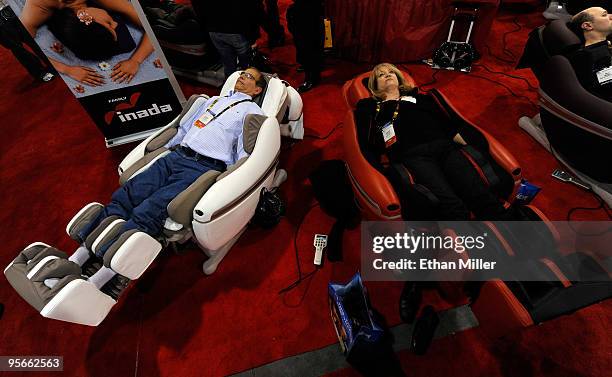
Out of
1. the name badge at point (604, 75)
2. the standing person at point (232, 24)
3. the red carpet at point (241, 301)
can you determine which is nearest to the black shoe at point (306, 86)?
the red carpet at point (241, 301)

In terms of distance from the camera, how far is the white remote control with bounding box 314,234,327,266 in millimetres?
2053

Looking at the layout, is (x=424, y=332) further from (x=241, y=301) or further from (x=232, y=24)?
(x=232, y=24)

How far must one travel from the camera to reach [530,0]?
4.27m

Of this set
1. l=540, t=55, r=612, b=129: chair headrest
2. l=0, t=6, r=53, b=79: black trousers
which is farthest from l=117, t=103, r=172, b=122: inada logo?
l=540, t=55, r=612, b=129: chair headrest

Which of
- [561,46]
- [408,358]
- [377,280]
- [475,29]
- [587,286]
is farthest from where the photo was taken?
[475,29]

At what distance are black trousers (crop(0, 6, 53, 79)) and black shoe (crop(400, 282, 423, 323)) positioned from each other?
507 cm

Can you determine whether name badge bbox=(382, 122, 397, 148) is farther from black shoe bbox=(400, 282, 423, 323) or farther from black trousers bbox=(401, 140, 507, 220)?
black shoe bbox=(400, 282, 423, 323)

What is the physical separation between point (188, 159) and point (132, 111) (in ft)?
4.32

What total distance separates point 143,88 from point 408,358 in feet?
9.59

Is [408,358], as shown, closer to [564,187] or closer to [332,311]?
[332,311]

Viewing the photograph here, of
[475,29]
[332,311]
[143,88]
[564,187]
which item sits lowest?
[564,187]

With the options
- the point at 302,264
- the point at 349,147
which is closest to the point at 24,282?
the point at 302,264

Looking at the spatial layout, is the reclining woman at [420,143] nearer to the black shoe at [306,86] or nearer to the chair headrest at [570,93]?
the chair headrest at [570,93]

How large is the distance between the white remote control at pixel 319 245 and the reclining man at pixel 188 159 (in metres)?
0.76
